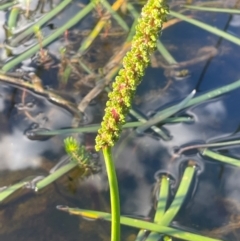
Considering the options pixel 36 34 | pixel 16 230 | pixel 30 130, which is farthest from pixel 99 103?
pixel 16 230

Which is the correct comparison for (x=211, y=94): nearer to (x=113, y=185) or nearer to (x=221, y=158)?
(x=221, y=158)

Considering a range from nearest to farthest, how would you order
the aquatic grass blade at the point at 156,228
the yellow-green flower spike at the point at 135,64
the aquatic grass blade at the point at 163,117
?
the yellow-green flower spike at the point at 135,64
the aquatic grass blade at the point at 156,228
the aquatic grass blade at the point at 163,117

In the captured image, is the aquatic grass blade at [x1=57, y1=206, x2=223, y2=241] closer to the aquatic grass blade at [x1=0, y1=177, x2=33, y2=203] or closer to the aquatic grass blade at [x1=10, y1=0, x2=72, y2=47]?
the aquatic grass blade at [x1=0, y1=177, x2=33, y2=203]

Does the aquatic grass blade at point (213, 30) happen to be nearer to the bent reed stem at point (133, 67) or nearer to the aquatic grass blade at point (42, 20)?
the aquatic grass blade at point (42, 20)

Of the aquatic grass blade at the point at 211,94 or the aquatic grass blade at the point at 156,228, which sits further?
the aquatic grass blade at the point at 211,94

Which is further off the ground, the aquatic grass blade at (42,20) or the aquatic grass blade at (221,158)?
the aquatic grass blade at (42,20)

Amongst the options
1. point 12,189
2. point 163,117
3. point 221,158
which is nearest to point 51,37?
point 163,117

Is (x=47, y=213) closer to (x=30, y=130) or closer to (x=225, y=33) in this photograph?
(x=30, y=130)

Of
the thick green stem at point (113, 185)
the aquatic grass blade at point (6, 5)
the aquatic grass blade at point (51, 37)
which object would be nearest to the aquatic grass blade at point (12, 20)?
the aquatic grass blade at point (6, 5)
